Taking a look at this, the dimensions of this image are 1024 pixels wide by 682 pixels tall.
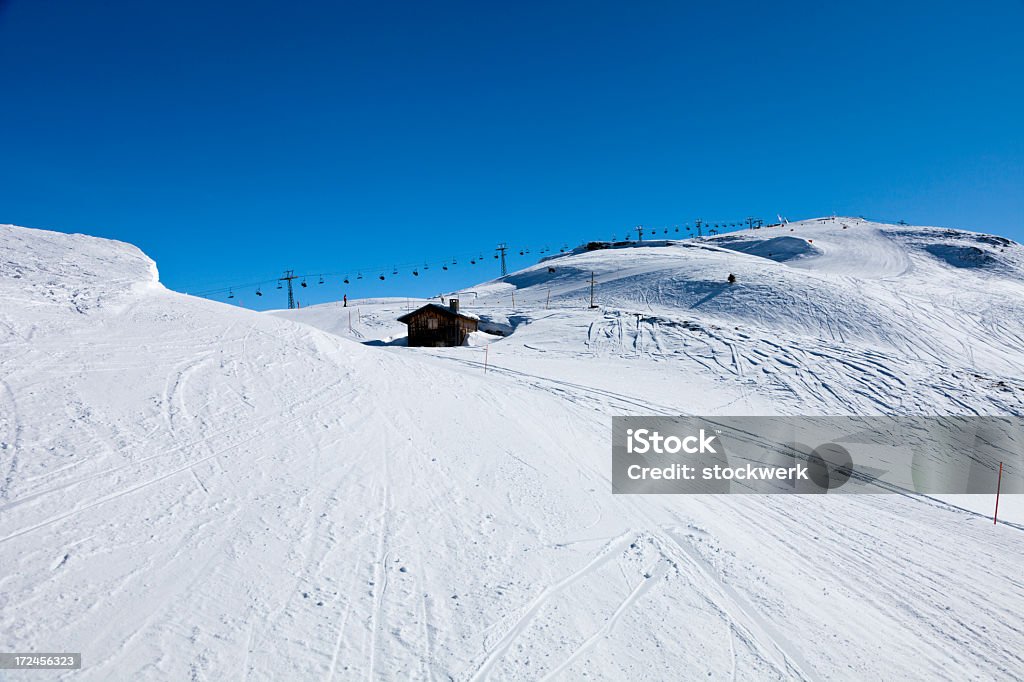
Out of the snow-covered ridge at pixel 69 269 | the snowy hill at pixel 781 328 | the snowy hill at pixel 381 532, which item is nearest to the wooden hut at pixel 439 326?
the snowy hill at pixel 781 328

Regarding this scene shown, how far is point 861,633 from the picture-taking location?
682 cm

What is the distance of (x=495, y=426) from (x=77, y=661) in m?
9.90

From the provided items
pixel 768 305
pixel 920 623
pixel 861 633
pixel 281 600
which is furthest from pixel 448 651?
pixel 768 305

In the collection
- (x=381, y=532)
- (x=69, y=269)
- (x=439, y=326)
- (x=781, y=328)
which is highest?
(x=69, y=269)

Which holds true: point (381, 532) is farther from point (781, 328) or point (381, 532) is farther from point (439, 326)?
point (781, 328)

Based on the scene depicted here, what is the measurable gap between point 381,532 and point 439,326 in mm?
28882

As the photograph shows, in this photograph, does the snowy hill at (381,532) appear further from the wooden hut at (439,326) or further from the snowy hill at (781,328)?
the wooden hut at (439,326)

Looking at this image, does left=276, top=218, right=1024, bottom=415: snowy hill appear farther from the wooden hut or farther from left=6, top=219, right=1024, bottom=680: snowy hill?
the wooden hut

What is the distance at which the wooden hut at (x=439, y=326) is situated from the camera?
118 ft

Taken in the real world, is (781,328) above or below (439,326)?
below

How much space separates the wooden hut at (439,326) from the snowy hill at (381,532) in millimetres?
16598

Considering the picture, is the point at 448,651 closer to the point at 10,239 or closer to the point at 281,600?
the point at 281,600

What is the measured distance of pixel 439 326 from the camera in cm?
3612

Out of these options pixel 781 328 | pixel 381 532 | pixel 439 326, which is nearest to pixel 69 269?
pixel 381 532
